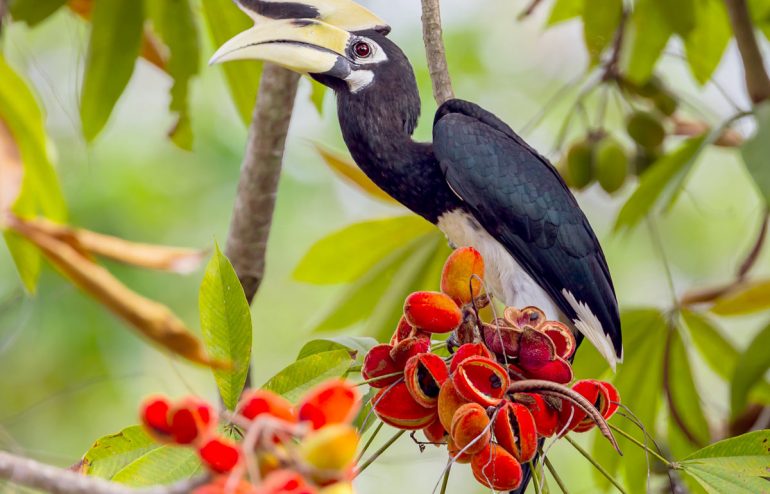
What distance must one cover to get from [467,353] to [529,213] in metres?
0.59

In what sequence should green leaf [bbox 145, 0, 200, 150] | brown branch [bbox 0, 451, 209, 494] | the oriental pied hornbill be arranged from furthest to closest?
green leaf [bbox 145, 0, 200, 150] → the oriental pied hornbill → brown branch [bbox 0, 451, 209, 494]

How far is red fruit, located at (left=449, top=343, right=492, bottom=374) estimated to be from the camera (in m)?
0.97

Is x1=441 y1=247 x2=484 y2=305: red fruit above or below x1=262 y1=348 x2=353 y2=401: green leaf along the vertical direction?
above

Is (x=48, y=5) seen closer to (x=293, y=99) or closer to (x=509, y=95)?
(x=293, y=99)

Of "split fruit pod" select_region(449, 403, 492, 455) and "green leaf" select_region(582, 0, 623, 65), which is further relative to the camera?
"green leaf" select_region(582, 0, 623, 65)

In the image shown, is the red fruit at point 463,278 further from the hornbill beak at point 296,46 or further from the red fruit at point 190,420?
the red fruit at point 190,420

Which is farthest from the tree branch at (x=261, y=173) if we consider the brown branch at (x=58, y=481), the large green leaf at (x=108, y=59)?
the brown branch at (x=58, y=481)

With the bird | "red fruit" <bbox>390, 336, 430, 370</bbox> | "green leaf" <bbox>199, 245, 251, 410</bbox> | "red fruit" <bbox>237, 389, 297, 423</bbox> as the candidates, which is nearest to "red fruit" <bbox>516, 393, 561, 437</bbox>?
"red fruit" <bbox>390, 336, 430, 370</bbox>

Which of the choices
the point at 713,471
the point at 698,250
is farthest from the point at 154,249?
the point at 698,250

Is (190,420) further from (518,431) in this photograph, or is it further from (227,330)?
(518,431)

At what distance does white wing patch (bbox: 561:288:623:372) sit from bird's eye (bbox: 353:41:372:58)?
1.40 ft

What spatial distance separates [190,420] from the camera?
0.61 metres

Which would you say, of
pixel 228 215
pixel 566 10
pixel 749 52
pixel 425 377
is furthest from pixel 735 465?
pixel 228 215

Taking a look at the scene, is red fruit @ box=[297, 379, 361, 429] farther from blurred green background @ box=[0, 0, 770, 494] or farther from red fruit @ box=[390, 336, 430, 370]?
blurred green background @ box=[0, 0, 770, 494]
